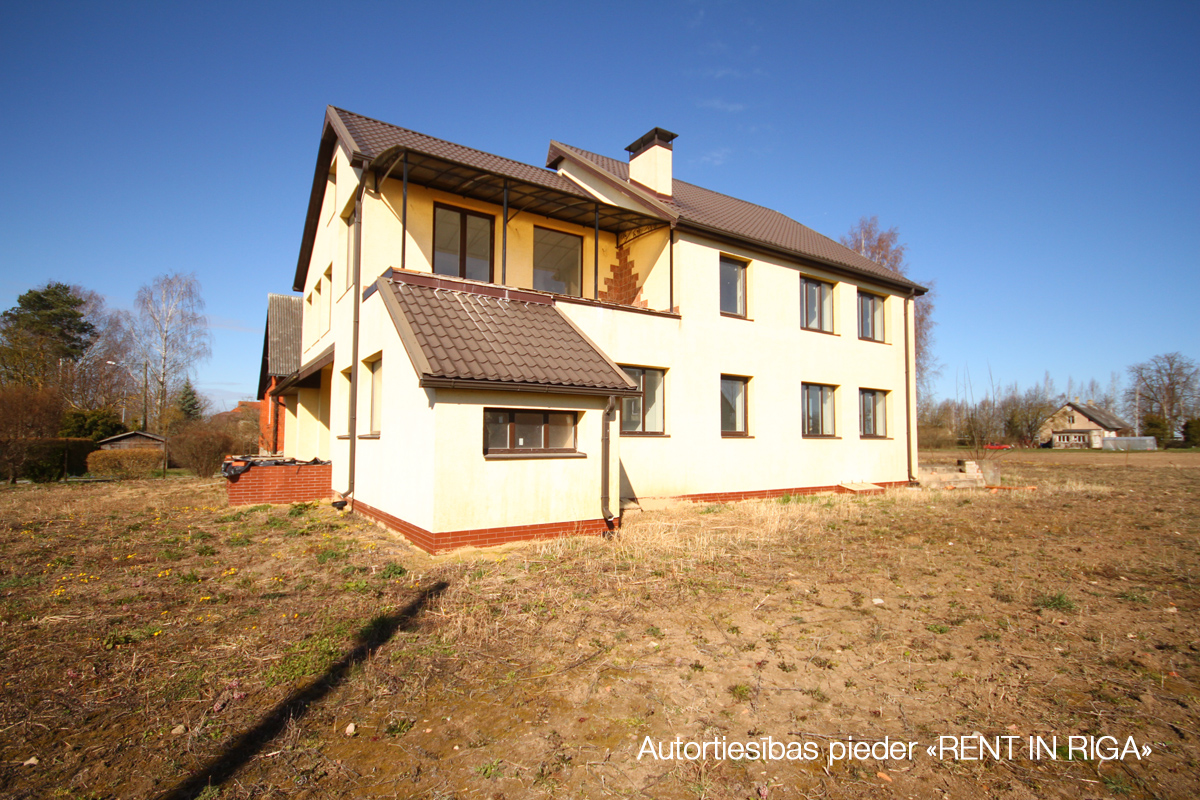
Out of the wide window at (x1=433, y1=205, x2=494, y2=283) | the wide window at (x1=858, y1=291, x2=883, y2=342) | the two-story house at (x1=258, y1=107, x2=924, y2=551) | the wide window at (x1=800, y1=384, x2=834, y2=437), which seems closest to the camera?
the two-story house at (x1=258, y1=107, x2=924, y2=551)

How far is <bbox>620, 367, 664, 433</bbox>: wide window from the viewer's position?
12320 millimetres

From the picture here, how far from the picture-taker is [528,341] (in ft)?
31.2

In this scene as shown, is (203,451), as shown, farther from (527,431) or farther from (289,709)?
(289,709)

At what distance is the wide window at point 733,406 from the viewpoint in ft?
45.6

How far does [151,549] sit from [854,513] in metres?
12.3

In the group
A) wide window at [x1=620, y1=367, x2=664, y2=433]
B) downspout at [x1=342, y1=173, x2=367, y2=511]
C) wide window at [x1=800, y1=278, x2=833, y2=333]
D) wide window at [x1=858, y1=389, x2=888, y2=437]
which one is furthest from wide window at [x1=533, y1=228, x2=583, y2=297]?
wide window at [x1=858, y1=389, x2=888, y2=437]

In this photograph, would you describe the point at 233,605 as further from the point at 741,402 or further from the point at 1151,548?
the point at 1151,548

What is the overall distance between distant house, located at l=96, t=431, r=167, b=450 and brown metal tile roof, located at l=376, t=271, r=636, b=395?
22.4m

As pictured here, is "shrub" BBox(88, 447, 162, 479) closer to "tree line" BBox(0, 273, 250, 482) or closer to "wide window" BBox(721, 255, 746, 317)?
"tree line" BBox(0, 273, 250, 482)

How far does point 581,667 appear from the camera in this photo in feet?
14.8

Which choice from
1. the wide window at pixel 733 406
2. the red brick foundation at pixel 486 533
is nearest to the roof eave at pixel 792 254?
the wide window at pixel 733 406

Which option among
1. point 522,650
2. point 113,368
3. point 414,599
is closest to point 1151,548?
point 522,650

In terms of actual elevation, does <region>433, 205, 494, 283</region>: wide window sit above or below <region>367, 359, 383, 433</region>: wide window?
above

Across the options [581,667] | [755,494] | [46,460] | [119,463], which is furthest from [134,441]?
[581,667]
